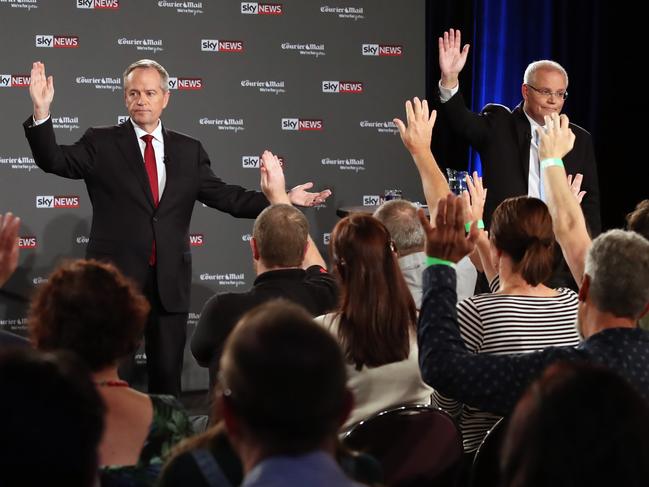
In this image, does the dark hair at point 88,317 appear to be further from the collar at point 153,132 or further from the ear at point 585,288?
the collar at point 153,132

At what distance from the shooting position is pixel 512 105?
8039mm

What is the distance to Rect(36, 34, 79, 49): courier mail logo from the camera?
255 inches

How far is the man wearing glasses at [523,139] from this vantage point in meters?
5.61

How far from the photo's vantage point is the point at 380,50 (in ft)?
23.4

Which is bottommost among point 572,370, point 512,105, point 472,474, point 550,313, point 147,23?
point 472,474

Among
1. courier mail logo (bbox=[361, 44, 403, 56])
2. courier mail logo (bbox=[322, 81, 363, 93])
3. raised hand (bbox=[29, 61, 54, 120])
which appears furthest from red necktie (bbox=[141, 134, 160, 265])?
courier mail logo (bbox=[361, 44, 403, 56])

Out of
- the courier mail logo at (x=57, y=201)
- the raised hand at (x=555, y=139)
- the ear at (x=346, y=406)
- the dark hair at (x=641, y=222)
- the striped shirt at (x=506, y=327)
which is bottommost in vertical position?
the striped shirt at (x=506, y=327)

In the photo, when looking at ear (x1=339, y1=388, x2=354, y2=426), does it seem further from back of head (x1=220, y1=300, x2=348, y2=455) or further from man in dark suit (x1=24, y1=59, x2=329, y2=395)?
man in dark suit (x1=24, y1=59, x2=329, y2=395)

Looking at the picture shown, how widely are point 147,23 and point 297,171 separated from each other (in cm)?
141

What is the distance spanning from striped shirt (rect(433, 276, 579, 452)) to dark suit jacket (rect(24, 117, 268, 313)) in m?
2.43

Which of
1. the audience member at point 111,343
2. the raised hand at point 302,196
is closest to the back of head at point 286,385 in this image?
the audience member at point 111,343

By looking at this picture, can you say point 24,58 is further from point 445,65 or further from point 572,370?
point 572,370

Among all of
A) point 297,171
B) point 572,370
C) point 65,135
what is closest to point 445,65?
point 297,171

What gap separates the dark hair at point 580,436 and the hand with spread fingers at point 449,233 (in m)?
0.86
